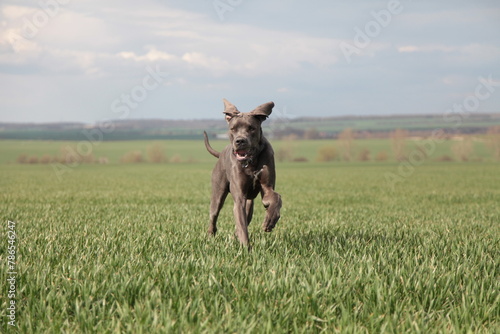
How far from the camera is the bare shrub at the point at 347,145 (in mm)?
81750

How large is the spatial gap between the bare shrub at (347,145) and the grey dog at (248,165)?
76717 mm

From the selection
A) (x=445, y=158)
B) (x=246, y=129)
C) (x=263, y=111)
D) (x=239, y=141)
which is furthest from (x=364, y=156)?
(x=239, y=141)

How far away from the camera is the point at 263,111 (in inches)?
228

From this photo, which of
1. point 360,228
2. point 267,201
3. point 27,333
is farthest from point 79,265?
point 360,228

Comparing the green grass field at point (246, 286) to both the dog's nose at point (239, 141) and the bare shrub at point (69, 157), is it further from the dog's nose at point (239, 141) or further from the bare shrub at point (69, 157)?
the bare shrub at point (69, 157)

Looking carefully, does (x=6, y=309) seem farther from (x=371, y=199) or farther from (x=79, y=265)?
(x=371, y=199)

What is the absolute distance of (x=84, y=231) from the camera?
27.9 ft

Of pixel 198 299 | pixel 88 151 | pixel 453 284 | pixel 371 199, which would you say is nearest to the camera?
pixel 198 299

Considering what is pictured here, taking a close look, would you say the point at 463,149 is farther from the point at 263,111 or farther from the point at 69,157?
the point at 263,111

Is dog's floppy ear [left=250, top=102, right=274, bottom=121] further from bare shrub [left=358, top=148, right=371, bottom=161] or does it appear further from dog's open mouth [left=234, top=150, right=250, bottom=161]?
bare shrub [left=358, top=148, right=371, bottom=161]

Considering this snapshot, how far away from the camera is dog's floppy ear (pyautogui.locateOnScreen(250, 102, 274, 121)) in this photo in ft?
18.8

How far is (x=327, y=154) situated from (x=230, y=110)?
75.3 m

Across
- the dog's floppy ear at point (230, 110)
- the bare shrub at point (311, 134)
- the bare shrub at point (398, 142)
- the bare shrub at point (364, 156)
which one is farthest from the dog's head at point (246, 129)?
the bare shrub at point (311, 134)

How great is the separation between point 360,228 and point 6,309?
677 centimetres
